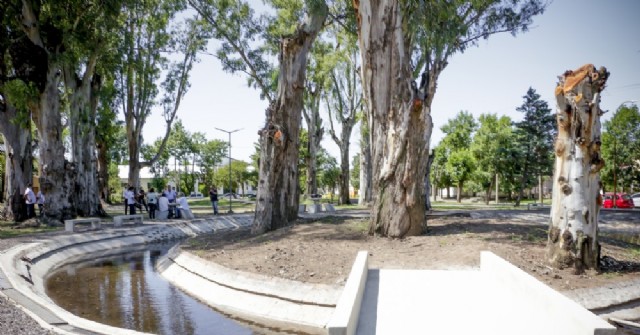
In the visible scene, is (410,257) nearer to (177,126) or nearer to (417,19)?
(417,19)

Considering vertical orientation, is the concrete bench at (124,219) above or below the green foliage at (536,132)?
below

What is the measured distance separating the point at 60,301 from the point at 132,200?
15.3 metres

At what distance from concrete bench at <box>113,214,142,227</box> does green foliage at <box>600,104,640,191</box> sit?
141ft

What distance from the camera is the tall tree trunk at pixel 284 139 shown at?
1529 centimetres

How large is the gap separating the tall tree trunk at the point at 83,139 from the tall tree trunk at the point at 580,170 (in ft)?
69.6

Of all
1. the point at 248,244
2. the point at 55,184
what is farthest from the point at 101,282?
the point at 55,184

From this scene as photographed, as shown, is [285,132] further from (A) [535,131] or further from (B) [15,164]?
(A) [535,131]

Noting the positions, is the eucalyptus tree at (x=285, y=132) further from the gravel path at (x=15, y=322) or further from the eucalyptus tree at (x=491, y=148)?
the eucalyptus tree at (x=491, y=148)

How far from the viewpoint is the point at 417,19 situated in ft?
47.8

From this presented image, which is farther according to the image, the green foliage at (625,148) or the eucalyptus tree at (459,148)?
the eucalyptus tree at (459,148)

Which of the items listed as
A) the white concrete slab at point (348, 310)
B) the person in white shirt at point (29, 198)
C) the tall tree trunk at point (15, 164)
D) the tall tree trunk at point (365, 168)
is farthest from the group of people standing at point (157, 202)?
the white concrete slab at point (348, 310)

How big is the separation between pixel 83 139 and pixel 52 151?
502 cm

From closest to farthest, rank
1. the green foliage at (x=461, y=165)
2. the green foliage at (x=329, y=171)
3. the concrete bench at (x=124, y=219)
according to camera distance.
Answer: the concrete bench at (x=124, y=219) < the green foliage at (x=461, y=165) < the green foliage at (x=329, y=171)

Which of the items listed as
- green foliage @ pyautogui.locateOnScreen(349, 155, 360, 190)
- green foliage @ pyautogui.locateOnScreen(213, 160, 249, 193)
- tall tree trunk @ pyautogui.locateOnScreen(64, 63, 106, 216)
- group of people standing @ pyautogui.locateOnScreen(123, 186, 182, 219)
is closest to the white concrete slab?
group of people standing @ pyautogui.locateOnScreen(123, 186, 182, 219)
